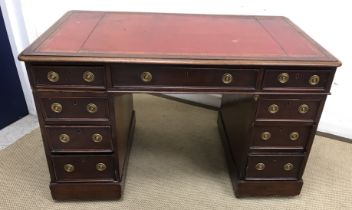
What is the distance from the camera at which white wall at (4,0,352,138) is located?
1.55m

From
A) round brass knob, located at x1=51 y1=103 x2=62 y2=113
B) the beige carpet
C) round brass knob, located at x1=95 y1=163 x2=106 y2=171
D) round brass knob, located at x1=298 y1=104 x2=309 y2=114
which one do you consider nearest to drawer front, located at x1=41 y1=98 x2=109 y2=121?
round brass knob, located at x1=51 y1=103 x2=62 y2=113

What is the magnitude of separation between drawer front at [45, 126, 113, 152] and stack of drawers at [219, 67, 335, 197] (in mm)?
563

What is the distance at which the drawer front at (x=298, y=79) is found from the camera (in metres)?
1.05

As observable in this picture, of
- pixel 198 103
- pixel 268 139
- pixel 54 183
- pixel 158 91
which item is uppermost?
pixel 158 91

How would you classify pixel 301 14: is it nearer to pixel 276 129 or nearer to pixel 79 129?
pixel 276 129

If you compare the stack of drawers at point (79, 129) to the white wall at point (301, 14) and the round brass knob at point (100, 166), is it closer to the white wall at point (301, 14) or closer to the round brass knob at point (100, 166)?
the round brass knob at point (100, 166)

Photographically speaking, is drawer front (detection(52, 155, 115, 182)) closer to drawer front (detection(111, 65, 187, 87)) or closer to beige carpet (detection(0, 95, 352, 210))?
beige carpet (detection(0, 95, 352, 210))

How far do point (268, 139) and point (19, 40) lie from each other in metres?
1.44

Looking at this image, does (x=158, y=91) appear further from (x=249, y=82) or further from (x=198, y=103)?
(x=198, y=103)

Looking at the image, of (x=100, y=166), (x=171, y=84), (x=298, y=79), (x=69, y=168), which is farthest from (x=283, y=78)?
(x=69, y=168)

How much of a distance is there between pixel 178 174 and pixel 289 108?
2.14 feet

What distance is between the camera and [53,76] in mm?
1019

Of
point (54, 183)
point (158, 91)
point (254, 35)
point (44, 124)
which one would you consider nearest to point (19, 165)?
point (54, 183)

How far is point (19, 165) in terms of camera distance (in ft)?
4.99
